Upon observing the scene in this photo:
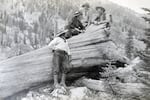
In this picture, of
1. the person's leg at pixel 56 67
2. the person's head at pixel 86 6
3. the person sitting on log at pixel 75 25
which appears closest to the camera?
the person's leg at pixel 56 67

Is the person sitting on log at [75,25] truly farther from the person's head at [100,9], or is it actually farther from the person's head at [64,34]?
the person's head at [100,9]

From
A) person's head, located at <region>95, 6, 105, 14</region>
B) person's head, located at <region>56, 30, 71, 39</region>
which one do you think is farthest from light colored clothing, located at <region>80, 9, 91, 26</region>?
person's head, located at <region>56, 30, 71, 39</region>

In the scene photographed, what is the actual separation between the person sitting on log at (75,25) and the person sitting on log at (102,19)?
0.21m

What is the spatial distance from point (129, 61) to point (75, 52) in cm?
72

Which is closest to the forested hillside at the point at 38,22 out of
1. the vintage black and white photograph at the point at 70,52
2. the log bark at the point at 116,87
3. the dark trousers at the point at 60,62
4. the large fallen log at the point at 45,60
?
the vintage black and white photograph at the point at 70,52

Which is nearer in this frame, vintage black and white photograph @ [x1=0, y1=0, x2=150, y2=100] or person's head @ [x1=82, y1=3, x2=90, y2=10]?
vintage black and white photograph @ [x1=0, y1=0, x2=150, y2=100]

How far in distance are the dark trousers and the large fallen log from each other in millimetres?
83

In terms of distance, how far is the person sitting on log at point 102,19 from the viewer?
6009 millimetres

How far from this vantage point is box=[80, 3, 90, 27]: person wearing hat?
599 cm

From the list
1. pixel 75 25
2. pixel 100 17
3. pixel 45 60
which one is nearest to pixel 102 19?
pixel 100 17

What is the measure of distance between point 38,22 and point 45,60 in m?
0.52

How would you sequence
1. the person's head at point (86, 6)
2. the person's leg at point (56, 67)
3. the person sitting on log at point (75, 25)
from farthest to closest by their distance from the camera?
1. the person's head at point (86, 6)
2. the person sitting on log at point (75, 25)
3. the person's leg at point (56, 67)

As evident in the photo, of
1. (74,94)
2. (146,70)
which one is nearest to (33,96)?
(74,94)

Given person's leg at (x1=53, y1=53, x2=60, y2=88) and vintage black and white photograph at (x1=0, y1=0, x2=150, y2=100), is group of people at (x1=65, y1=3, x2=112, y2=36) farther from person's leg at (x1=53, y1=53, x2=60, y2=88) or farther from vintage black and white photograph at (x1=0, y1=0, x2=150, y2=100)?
person's leg at (x1=53, y1=53, x2=60, y2=88)
